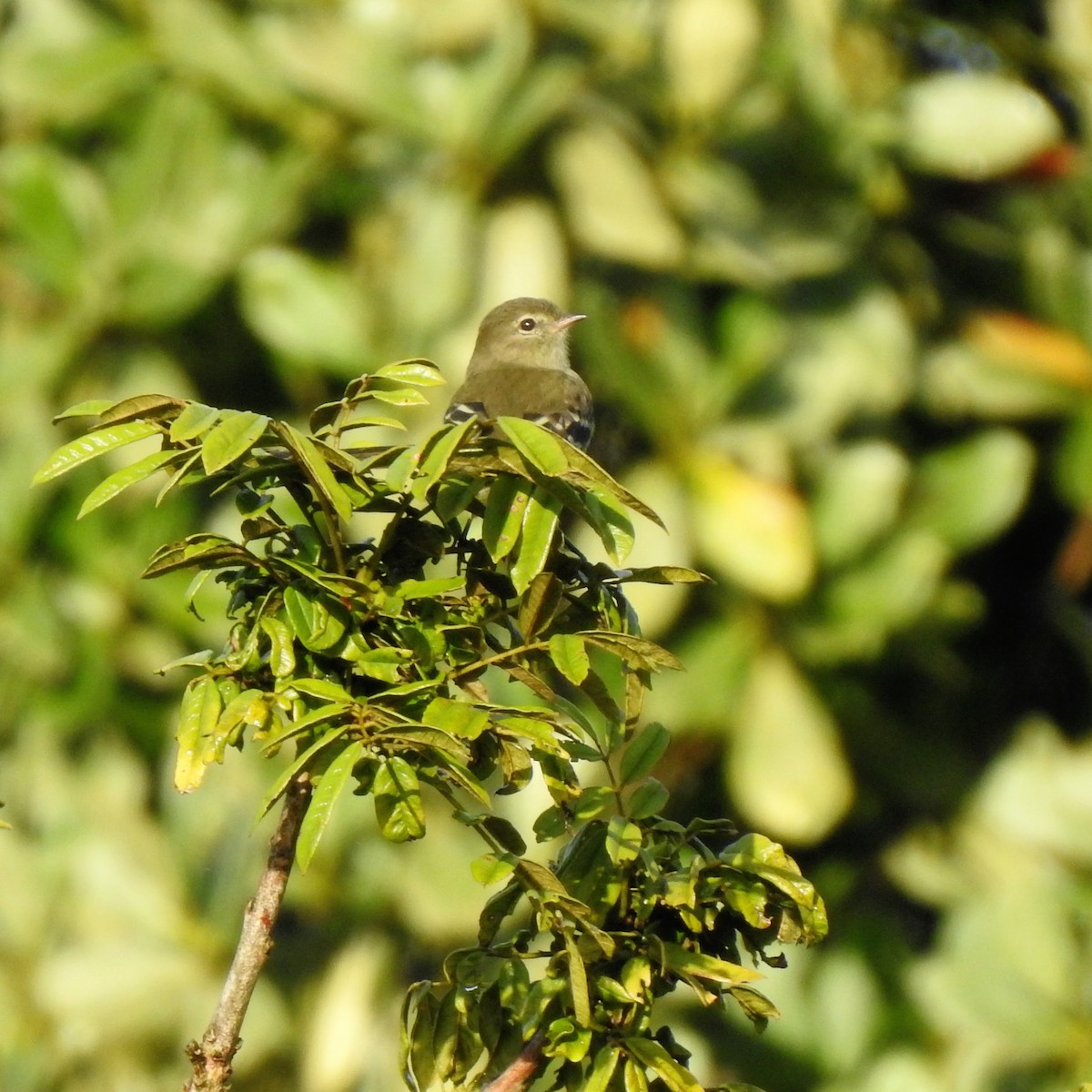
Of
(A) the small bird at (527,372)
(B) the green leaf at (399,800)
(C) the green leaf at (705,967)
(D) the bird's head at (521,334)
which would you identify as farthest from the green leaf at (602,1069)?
(D) the bird's head at (521,334)

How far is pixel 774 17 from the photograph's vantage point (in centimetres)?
726

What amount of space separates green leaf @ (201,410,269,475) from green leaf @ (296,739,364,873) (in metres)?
0.32

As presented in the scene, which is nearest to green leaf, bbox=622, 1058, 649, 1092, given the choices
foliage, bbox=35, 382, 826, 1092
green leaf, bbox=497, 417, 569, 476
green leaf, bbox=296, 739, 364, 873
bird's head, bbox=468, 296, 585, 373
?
foliage, bbox=35, 382, 826, 1092

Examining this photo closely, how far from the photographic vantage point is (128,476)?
1975 millimetres

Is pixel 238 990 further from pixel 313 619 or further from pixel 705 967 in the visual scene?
pixel 705 967

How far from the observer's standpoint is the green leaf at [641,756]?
7.44ft

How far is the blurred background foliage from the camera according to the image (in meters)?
6.20

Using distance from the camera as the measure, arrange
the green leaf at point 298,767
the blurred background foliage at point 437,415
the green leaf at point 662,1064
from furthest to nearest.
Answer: the blurred background foliage at point 437,415 → the green leaf at point 662,1064 → the green leaf at point 298,767

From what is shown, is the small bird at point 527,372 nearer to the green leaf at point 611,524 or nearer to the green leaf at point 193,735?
the green leaf at point 611,524

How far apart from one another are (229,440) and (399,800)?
0.42 m

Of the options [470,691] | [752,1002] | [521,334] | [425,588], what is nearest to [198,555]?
[425,588]

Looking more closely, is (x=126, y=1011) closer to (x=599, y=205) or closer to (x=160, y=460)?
(x=599, y=205)

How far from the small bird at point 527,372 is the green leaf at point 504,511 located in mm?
2501

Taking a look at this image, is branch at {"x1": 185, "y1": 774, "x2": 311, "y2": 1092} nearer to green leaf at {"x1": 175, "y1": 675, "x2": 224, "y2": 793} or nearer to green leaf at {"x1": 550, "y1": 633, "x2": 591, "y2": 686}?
green leaf at {"x1": 175, "y1": 675, "x2": 224, "y2": 793}
